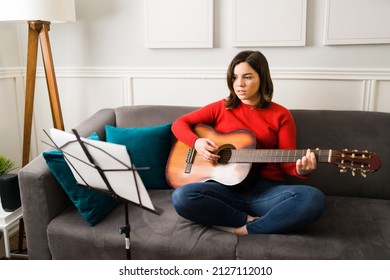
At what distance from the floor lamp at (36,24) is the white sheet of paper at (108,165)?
95 cm

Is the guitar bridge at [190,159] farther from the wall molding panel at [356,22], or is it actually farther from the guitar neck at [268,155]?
the wall molding panel at [356,22]

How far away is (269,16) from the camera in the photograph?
2311 millimetres

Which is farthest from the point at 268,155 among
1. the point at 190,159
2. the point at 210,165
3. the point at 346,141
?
the point at 346,141

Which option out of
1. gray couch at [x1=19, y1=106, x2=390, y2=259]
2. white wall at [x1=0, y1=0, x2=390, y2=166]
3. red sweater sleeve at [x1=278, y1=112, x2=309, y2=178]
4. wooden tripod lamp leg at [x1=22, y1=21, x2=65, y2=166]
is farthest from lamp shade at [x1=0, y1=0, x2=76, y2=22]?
red sweater sleeve at [x1=278, y1=112, x2=309, y2=178]

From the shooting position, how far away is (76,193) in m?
1.83

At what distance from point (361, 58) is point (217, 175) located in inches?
41.1

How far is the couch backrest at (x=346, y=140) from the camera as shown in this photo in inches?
79.8

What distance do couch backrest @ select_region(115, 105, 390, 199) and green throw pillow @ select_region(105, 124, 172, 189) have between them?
63 centimetres

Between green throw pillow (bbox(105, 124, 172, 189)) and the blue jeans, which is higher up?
green throw pillow (bbox(105, 124, 172, 189))

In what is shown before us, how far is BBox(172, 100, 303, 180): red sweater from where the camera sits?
191 centimetres

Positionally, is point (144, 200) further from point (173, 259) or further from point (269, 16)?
point (269, 16)

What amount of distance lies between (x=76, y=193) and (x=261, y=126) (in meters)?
0.86

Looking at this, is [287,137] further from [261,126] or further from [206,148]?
[206,148]

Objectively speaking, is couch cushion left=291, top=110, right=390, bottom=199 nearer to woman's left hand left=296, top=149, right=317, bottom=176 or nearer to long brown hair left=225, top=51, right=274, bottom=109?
long brown hair left=225, top=51, right=274, bottom=109
